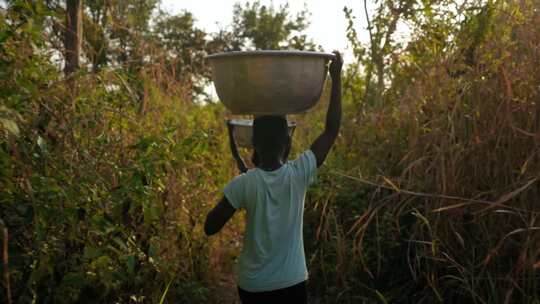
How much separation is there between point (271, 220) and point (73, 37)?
2.14 metres

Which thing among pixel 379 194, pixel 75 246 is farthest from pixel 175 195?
pixel 379 194

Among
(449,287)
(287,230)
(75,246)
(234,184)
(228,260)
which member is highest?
(234,184)

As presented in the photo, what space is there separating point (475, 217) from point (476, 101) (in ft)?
2.04

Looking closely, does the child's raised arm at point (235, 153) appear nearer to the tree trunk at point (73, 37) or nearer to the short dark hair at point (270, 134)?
the short dark hair at point (270, 134)

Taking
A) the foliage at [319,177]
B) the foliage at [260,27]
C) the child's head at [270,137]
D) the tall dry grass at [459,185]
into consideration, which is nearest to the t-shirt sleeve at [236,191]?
the child's head at [270,137]

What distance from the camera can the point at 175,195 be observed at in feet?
11.5

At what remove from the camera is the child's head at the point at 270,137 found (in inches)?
87.7

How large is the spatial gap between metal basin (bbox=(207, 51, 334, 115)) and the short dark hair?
32 mm

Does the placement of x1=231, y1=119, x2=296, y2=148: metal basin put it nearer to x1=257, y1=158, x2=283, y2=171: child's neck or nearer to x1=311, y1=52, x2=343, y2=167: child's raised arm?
x1=311, y1=52, x2=343, y2=167: child's raised arm

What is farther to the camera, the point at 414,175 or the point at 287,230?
the point at 414,175

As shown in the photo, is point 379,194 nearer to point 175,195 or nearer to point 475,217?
point 475,217

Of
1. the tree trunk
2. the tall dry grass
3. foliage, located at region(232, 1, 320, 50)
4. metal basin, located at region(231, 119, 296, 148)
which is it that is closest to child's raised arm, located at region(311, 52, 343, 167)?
the tall dry grass

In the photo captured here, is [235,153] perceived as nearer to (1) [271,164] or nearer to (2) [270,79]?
(1) [271,164]

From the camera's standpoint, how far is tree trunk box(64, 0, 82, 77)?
10.5 feet
